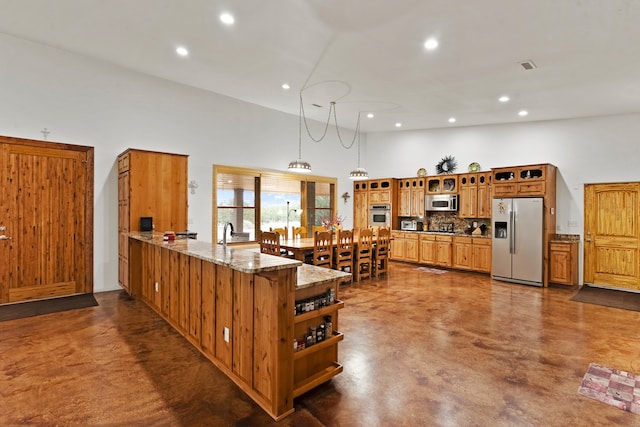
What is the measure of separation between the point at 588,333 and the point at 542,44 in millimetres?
3411

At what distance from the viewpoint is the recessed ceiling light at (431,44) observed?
394cm

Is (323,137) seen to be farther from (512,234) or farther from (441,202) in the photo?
(512,234)

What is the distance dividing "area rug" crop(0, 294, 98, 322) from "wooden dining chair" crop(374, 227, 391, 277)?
16.0ft

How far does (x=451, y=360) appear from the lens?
3.15 metres

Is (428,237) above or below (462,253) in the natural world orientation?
above

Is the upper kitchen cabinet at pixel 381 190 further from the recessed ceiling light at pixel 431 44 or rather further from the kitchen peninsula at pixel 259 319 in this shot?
the kitchen peninsula at pixel 259 319

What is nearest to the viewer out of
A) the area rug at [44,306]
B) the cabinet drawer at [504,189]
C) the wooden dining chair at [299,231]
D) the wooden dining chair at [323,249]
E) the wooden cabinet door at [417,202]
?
the area rug at [44,306]

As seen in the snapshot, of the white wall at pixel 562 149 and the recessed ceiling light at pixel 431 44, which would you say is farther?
the white wall at pixel 562 149

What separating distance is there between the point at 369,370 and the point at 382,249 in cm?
430

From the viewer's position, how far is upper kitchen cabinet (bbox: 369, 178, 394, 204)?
8.94 metres

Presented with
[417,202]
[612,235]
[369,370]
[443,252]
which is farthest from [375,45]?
[612,235]

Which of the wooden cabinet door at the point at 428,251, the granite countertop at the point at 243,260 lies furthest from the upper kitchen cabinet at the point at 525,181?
the granite countertop at the point at 243,260

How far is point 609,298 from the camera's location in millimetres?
5539

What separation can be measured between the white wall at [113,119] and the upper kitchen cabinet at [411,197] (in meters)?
3.66
